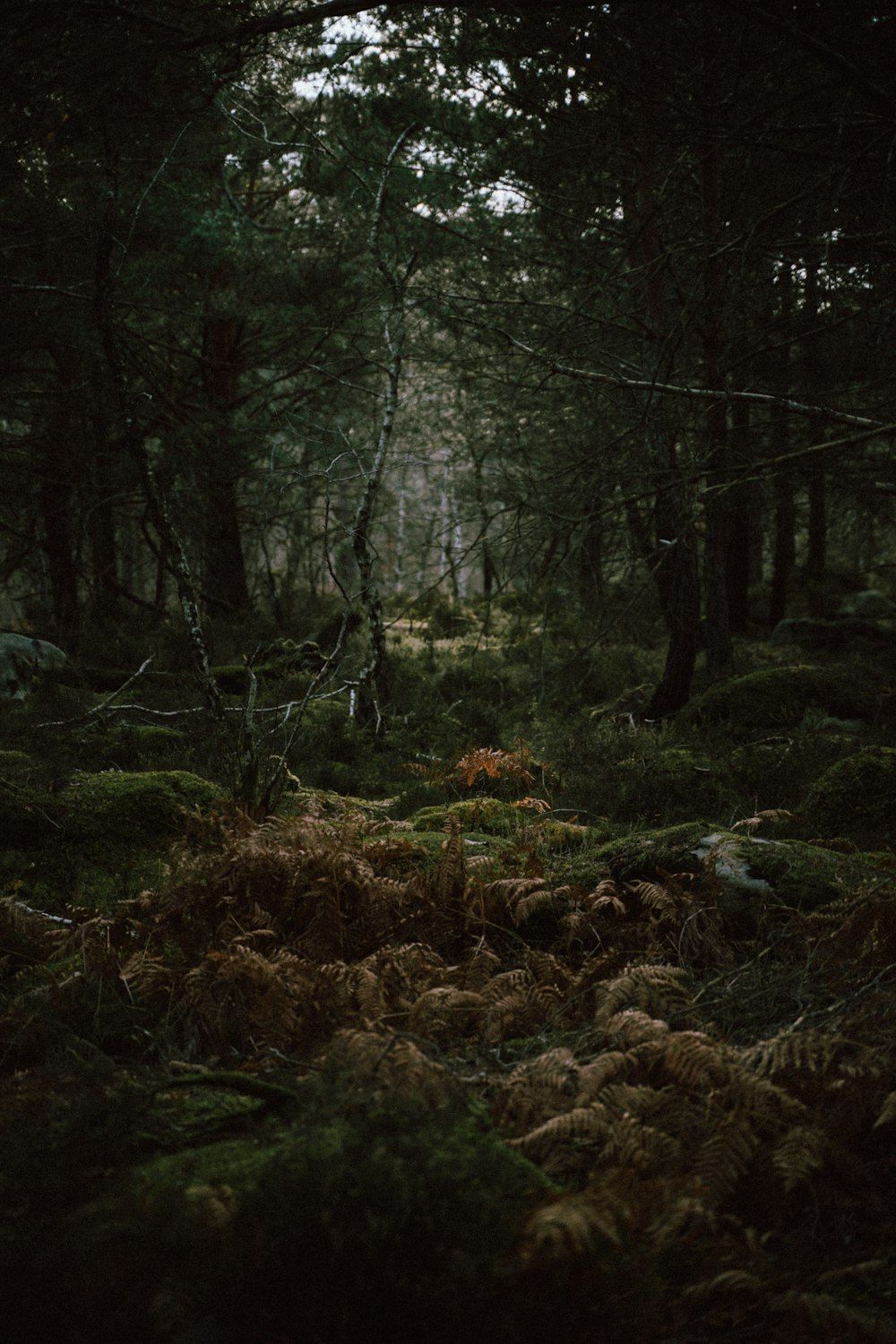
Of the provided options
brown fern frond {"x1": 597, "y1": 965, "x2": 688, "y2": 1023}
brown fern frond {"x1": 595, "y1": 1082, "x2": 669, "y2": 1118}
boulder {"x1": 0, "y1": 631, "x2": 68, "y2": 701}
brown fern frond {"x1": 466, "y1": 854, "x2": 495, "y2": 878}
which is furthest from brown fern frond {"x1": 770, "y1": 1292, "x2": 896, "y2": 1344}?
boulder {"x1": 0, "y1": 631, "x2": 68, "y2": 701}

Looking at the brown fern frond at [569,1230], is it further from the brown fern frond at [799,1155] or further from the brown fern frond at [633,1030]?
the brown fern frond at [633,1030]

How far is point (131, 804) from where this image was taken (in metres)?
5.47

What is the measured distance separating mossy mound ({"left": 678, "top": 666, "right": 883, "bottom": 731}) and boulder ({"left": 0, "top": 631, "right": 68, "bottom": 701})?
8.26 meters

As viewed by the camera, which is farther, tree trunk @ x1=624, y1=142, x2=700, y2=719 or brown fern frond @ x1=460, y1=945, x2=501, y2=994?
tree trunk @ x1=624, y1=142, x2=700, y2=719

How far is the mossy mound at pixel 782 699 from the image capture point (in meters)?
9.25

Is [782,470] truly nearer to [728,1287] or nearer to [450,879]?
[450,879]

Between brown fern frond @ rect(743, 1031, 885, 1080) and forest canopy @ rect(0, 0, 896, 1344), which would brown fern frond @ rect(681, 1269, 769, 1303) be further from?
brown fern frond @ rect(743, 1031, 885, 1080)

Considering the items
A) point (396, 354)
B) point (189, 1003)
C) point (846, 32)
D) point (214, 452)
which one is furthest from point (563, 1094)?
point (214, 452)

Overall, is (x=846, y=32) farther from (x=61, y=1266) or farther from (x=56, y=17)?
(x=61, y=1266)

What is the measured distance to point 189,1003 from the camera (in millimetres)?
3199

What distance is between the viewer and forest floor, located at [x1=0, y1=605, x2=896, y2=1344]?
170 cm

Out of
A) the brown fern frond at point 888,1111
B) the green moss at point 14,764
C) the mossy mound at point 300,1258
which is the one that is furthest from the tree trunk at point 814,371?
the green moss at point 14,764

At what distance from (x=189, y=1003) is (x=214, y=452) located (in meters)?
11.9

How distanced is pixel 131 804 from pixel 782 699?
286 inches
